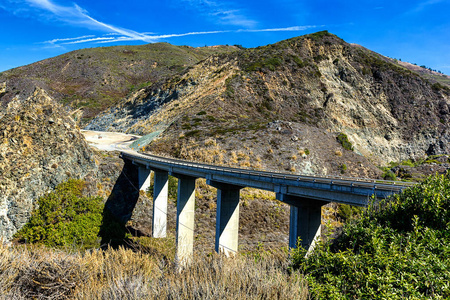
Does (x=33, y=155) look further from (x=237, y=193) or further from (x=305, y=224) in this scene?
(x=305, y=224)

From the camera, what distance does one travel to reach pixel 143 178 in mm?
37719

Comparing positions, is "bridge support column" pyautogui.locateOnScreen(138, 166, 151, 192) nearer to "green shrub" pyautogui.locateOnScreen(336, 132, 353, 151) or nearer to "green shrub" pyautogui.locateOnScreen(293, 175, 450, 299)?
"green shrub" pyautogui.locateOnScreen(293, 175, 450, 299)

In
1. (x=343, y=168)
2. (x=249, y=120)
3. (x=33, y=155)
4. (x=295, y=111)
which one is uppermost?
(x=295, y=111)

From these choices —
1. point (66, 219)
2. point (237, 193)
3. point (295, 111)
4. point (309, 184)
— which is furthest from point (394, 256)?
point (295, 111)

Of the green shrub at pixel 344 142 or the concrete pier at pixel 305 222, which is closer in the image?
the concrete pier at pixel 305 222

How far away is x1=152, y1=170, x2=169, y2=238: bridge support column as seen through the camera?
33.4 meters

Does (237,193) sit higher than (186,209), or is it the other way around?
(237,193)

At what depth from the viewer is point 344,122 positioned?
227 ft

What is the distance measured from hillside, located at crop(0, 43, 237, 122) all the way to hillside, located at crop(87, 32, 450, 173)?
26489 millimetres

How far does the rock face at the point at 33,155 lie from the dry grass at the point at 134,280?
23.4 metres

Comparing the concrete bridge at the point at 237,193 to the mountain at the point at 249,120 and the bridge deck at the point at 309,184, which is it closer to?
the bridge deck at the point at 309,184

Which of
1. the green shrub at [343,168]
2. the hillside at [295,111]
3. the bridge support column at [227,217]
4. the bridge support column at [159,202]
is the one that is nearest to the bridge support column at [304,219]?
the bridge support column at [227,217]

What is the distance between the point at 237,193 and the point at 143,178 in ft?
55.5

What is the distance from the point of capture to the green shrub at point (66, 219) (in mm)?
27328
